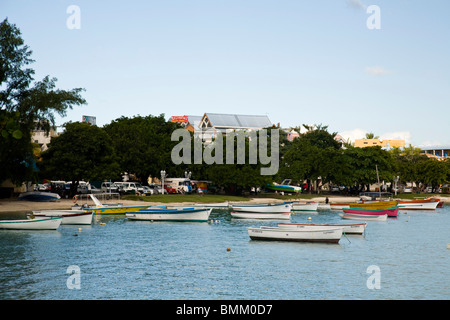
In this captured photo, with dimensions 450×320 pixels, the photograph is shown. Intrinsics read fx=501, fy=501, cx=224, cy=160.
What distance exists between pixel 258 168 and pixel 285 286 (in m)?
85.0

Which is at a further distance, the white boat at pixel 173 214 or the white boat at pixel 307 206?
the white boat at pixel 307 206

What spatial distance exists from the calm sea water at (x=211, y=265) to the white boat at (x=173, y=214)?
7.43 metres

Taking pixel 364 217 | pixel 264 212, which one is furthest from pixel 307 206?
pixel 264 212

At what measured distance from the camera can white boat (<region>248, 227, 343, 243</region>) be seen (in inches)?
1857

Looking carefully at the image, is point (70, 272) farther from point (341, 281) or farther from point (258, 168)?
point (258, 168)

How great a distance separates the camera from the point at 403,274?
35312 millimetres

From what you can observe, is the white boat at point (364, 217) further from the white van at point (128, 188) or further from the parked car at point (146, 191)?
the white van at point (128, 188)

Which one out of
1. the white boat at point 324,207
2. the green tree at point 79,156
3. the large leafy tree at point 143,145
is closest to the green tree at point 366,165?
the white boat at point 324,207

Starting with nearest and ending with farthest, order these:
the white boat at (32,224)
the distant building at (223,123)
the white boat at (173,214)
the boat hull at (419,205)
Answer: the white boat at (32,224) < the white boat at (173,214) < the boat hull at (419,205) < the distant building at (223,123)

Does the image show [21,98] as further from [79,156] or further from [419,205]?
[419,205]

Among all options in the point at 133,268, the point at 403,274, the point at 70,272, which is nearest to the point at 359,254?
the point at 403,274

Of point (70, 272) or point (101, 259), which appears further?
point (101, 259)

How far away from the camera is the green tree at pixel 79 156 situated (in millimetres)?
84062
